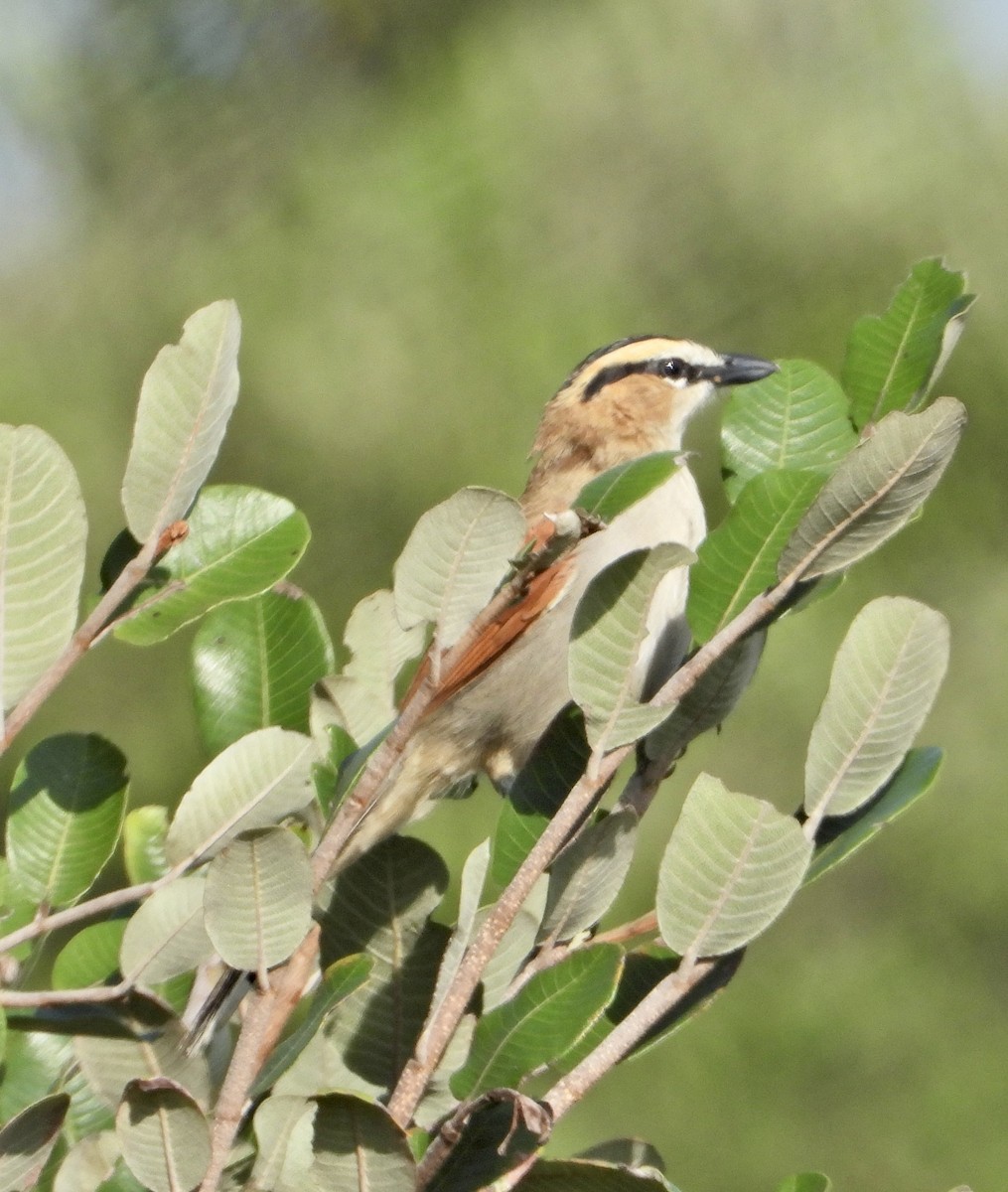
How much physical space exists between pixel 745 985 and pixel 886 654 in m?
5.07

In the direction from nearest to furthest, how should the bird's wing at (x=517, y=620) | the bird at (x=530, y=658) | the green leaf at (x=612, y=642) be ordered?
the green leaf at (x=612, y=642), the bird at (x=530, y=658), the bird's wing at (x=517, y=620)

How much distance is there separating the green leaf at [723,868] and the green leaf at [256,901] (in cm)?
29

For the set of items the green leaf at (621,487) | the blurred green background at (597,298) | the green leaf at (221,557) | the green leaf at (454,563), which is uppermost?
the green leaf at (621,487)

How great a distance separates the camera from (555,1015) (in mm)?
1193

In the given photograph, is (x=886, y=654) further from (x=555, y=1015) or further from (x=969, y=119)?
(x=969, y=119)

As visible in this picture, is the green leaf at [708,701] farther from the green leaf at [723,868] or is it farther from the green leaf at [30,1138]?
the green leaf at [30,1138]

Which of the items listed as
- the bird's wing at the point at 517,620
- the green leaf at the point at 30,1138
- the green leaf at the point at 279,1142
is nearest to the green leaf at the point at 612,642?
the green leaf at the point at 279,1142

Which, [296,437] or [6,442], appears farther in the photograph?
[296,437]

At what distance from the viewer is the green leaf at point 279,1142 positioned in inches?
44.3

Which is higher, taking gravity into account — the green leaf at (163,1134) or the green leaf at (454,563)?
the green leaf at (454,563)

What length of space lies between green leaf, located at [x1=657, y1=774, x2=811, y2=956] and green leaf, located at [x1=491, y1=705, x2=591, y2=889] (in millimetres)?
177

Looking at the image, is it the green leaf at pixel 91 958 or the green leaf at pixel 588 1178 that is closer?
the green leaf at pixel 588 1178

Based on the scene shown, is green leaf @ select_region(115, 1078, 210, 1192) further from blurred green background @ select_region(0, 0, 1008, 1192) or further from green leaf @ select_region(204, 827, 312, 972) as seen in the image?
blurred green background @ select_region(0, 0, 1008, 1192)

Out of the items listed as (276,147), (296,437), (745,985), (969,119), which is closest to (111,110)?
(276,147)
